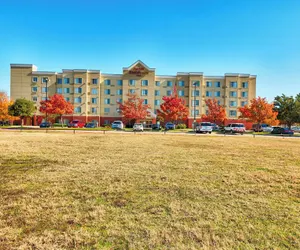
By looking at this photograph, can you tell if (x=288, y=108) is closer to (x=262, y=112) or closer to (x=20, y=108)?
(x=262, y=112)

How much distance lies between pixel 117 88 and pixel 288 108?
139 ft

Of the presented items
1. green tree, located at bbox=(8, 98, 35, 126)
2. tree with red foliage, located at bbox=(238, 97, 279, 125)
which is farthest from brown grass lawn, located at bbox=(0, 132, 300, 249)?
green tree, located at bbox=(8, 98, 35, 126)

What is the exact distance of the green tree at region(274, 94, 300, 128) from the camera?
4067 centimetres

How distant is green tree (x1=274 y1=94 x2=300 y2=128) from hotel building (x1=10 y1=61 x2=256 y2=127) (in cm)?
1087

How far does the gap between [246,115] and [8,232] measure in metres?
44.7

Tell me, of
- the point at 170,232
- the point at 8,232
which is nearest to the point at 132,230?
the point at 170,232

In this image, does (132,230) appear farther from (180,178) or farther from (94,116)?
(94,116)

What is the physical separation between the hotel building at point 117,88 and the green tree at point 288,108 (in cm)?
1087

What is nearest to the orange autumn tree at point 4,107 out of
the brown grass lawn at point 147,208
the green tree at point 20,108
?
the green tree at point 20,108

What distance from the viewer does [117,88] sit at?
56156mm

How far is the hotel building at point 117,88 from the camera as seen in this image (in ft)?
179

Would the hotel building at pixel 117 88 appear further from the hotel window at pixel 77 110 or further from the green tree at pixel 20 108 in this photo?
the green tree at pixel 20 108

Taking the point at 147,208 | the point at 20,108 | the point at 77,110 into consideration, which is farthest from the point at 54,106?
the point at 147,208

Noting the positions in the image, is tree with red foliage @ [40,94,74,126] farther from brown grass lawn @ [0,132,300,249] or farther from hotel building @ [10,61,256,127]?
brown grass lawn @ [0,132,300,249]
